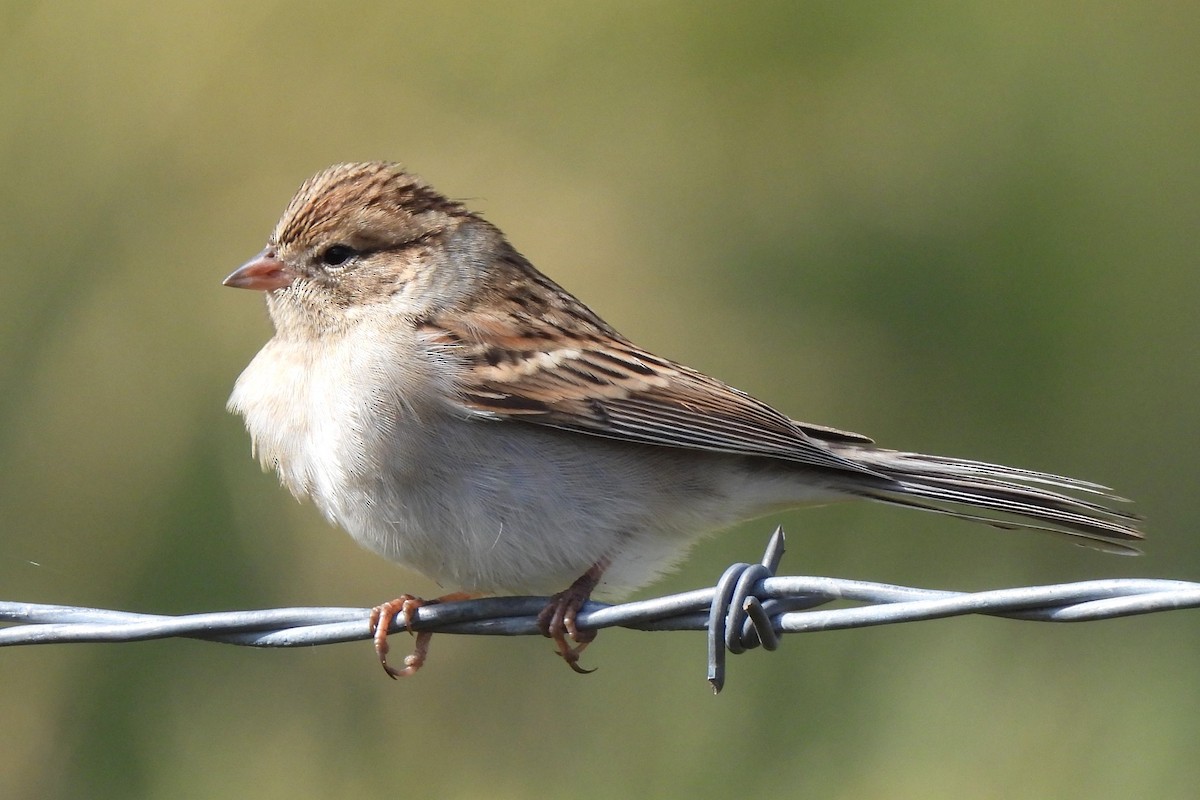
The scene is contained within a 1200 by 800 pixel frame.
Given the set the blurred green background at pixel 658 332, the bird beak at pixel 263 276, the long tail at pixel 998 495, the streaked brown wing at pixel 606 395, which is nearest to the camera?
the long tail at pixel 998 495

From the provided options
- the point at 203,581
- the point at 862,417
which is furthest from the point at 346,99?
the point at 862,417

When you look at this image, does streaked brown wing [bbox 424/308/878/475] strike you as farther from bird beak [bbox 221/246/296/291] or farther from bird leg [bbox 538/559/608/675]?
bird beak [bbox 221/246/296/291]

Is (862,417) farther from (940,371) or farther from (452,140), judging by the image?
(452,140)

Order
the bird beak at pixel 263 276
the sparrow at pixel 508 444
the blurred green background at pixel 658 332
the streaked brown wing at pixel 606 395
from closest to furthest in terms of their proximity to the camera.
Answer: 1. the sparrow at pixel 508 444
2. the streaked brown wing at pixel 606 395
3. the bird beak at pixel 263 276
4. the blurred green background at pixel 658 332

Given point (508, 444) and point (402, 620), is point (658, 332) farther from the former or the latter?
point (402, 620)

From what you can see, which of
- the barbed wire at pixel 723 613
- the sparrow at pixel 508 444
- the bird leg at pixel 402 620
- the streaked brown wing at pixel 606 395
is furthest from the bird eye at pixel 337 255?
the barbed wire at pixel 723 613

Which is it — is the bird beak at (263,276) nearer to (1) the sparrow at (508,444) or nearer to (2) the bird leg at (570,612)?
(1) the sparrow at (508,444)

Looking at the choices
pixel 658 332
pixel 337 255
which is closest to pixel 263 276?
pixel 337 255

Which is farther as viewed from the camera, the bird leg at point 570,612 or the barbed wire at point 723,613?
the bird leg at point 570,612

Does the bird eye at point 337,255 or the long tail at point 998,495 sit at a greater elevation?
the long tail at point 998,495
